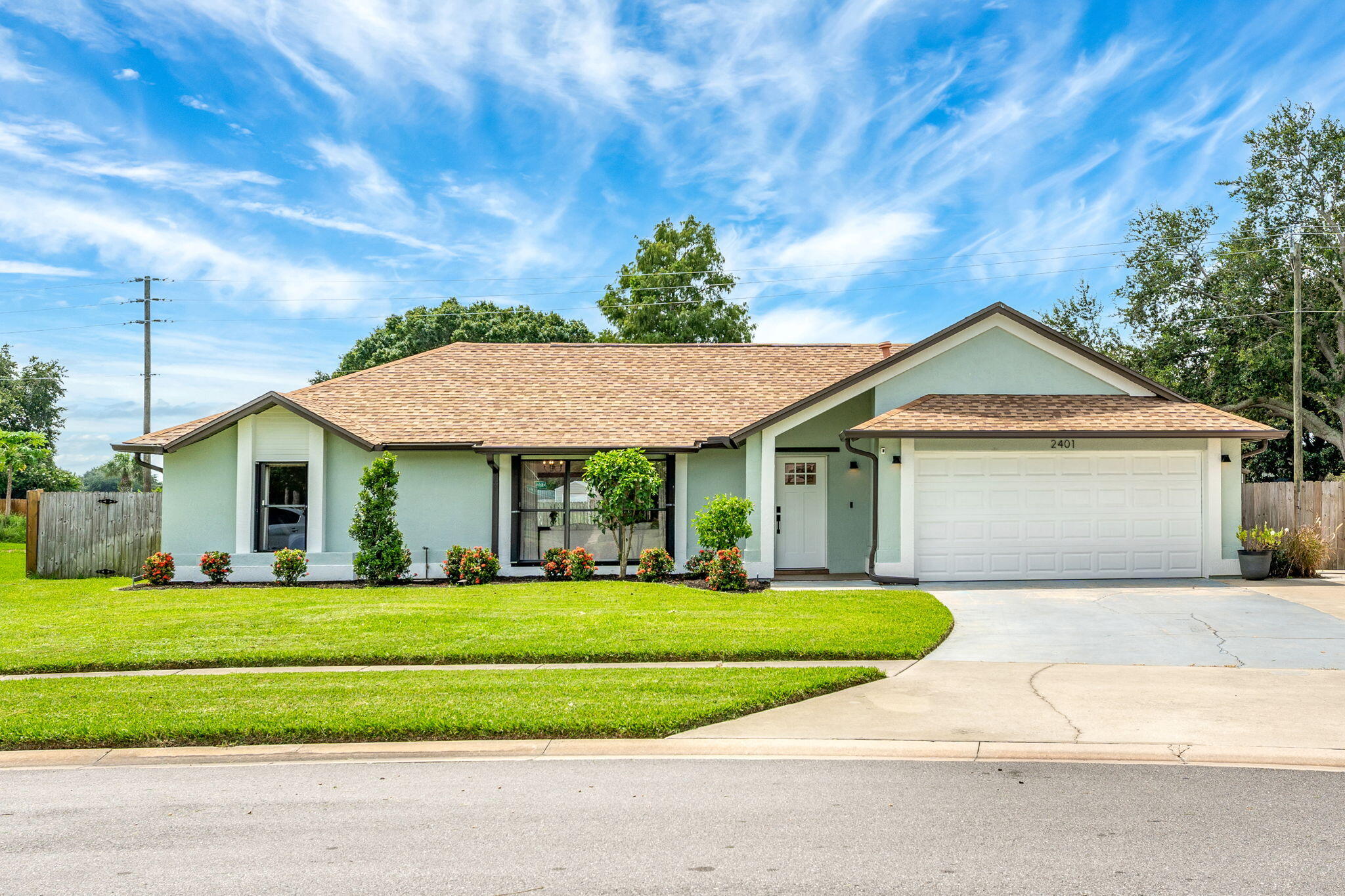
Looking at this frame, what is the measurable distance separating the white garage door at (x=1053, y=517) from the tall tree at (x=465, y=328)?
28.9 m

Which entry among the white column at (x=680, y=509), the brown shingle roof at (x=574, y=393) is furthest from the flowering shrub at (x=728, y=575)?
the brown shingle roof at (x=574, y=393)

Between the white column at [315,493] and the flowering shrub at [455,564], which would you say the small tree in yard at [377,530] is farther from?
the white column at [315,493]

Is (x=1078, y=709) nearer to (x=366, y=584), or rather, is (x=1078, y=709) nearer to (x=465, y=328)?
(x=366, y=584)

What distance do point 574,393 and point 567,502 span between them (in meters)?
3.25

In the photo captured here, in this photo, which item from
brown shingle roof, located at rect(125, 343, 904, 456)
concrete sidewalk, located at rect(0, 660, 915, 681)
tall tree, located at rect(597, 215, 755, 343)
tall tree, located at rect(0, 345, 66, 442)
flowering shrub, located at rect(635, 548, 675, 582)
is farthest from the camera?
tall tree, located at rect(0, 345, 66, 442)

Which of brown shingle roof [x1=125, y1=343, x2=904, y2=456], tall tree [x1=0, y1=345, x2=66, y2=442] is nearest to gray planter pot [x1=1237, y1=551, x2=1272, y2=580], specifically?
brown shingle roof [x1=125, y1=343, x2=904, y2=456]

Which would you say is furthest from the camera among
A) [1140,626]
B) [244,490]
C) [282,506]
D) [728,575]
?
[282,506]

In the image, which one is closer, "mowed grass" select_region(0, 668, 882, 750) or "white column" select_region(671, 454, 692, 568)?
"mowed grass" select_region(0, 668, 882, 750)

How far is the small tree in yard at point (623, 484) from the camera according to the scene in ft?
53.2

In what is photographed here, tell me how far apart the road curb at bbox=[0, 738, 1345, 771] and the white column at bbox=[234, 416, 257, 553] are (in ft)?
35.4

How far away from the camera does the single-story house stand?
16469mm

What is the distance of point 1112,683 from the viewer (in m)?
8.79

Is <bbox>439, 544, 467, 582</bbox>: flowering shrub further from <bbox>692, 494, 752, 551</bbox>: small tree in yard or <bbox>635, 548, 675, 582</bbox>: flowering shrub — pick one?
<bbox>692, 494, 752, 551</bbox>: small tree in yard

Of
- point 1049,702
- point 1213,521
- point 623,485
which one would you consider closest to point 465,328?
point 623,485
